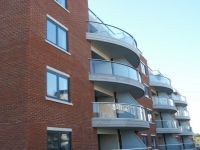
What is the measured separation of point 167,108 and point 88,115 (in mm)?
22442

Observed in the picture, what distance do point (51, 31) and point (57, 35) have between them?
55cm

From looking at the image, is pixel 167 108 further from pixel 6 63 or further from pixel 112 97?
pixel 6 63

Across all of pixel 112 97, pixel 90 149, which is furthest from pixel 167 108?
pixel 90 149

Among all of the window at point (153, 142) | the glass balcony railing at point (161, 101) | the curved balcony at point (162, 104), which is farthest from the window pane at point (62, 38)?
the glass balcony railing at point (161, 101)

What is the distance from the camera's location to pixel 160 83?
133 feet

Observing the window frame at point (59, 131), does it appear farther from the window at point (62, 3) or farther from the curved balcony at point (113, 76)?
the window at point (62, 3)

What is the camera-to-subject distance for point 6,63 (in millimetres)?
14641

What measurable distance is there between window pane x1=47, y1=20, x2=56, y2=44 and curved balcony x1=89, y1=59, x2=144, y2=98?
4.18 m

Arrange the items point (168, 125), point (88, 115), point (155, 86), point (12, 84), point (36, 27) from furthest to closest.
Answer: point (155, 86) → point (168, 125) → point (88, 115) → point (36, 27) → point (12, 84)

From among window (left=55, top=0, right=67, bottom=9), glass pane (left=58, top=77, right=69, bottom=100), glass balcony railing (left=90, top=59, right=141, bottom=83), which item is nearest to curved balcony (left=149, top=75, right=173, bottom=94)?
glass balcony railing (left=90, top=59, right=141, bottom=83)

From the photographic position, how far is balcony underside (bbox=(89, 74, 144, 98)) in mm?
20159

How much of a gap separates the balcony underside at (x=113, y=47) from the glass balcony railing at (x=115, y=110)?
14.9 feet

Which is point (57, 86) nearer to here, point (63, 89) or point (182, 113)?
point (63, 89)

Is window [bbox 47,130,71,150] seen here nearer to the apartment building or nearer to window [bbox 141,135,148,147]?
the apartment building
